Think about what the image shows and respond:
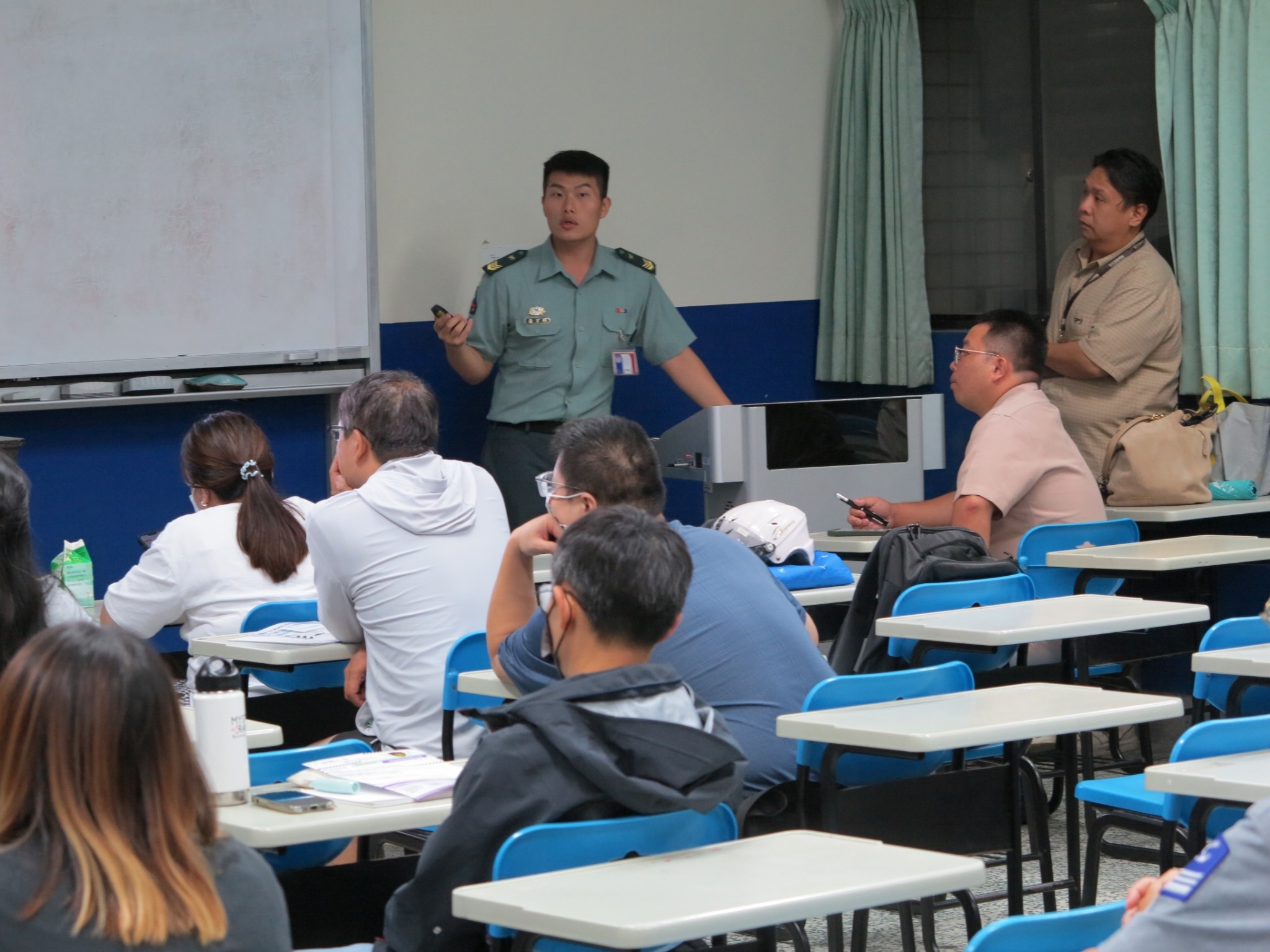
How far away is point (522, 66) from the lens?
6883 millimetres

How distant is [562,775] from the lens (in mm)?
2020

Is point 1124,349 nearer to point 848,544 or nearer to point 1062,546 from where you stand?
point 1062,546

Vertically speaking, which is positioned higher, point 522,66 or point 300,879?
point 522,66

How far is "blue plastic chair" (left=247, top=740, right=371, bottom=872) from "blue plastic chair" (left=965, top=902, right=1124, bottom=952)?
3.70 feet

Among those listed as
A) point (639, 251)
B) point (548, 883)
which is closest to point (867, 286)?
point (639, 251)

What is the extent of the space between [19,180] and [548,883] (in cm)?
444

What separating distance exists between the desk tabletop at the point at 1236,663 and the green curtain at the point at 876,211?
408 cm

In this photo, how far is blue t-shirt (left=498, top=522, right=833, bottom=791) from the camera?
9.00 ft

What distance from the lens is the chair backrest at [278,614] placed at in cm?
385

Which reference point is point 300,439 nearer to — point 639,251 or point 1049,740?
point 639,251

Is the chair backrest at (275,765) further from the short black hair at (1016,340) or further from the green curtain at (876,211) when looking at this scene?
the green curtain at (876,211)

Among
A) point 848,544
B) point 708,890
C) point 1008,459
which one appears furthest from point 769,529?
point 708,890

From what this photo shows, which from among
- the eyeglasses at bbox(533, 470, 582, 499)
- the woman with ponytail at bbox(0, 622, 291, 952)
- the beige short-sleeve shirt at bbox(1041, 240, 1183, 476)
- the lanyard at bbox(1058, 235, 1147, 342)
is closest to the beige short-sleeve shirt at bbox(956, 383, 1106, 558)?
the beige short-sleeve shirt at bbox(1041, 240, 1183, 476)

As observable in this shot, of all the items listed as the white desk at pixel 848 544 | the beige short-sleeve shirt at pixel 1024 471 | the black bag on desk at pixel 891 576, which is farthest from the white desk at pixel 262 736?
the beige short-sleeve shirt at pixel 1024 471
